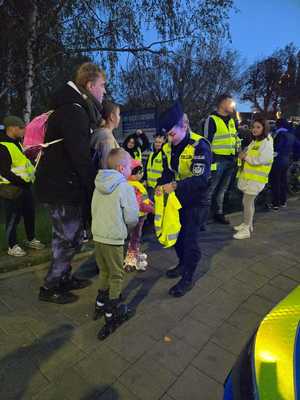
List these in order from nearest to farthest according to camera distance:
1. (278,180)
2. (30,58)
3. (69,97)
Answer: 1. (69,97)
2. (30,58)
3. (278,180)

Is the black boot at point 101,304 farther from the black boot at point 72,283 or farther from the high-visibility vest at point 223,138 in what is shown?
the high-visibility vest at point 223,138

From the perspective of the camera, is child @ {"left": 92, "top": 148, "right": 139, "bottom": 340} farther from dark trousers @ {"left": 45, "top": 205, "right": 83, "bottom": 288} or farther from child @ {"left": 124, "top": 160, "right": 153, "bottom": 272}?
child @ {"left": 124, "top": 160, "right": 153, "bottom": 272}

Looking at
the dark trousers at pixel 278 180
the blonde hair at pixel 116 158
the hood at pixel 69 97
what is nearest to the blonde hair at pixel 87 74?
the hood at pixel 69 97

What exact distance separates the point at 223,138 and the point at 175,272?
2582 mm

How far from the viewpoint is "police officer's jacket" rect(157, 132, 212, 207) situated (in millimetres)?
2947

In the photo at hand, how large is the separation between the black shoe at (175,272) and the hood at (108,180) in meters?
1.60

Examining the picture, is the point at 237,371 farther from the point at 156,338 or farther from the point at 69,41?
the point at 69,41

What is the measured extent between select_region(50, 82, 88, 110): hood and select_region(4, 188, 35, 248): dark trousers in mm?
1875

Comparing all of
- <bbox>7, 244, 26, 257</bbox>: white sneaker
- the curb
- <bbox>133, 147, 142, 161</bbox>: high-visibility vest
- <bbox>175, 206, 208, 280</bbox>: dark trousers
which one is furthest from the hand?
<bbox>133, 147, 142, 161</bbox>: high-visibility vest

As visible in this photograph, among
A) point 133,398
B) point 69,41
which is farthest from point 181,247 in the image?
point 69,41

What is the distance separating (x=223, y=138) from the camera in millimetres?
5121

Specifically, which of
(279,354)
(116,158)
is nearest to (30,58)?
(116,158)

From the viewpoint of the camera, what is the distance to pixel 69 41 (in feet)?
22.6

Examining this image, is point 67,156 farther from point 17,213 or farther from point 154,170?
point 154,170
